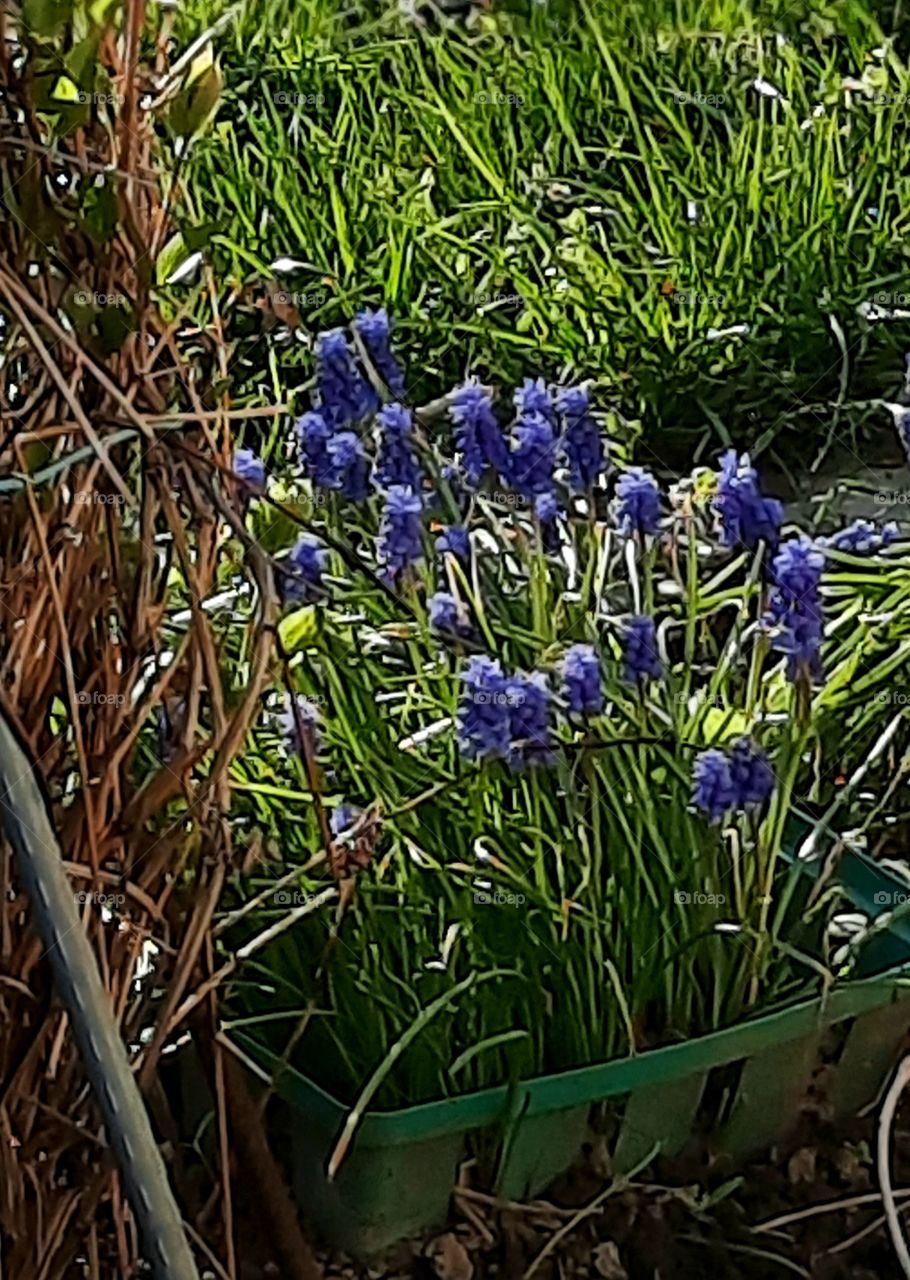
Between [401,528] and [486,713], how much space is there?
0.14 meters

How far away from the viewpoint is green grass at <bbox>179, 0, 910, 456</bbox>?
1597 millimetres

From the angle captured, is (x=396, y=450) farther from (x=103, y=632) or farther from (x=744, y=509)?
(x=103, y=632)

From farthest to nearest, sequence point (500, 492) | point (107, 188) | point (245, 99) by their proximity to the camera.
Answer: point (245, 99) → point (500, 492) → point (107, 188)

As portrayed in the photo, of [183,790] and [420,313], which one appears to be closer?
[183,790]

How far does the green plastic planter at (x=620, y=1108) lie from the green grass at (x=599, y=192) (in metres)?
0.58

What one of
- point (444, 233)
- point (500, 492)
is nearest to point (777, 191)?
point (444, 233)

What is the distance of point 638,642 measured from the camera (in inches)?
44.0

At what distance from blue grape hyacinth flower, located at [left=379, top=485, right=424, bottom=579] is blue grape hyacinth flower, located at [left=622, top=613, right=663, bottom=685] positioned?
0.14 meters

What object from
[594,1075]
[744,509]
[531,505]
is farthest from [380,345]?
[594,1075]

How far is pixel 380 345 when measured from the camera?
47.1 inches

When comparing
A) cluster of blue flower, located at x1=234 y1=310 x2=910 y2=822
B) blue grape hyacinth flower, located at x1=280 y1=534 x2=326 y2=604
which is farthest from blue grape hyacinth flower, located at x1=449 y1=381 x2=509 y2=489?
blue grape hyacinth flower, located at x1=280 y1=534 x2=326 y2=604

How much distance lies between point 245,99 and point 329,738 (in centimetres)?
85

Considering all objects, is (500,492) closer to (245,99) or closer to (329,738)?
(329,738)

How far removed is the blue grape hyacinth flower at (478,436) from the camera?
1.15m
